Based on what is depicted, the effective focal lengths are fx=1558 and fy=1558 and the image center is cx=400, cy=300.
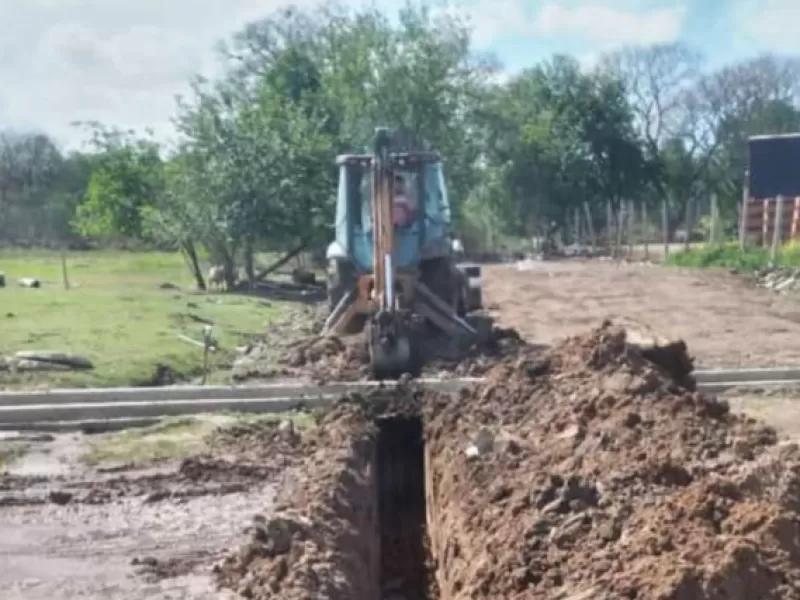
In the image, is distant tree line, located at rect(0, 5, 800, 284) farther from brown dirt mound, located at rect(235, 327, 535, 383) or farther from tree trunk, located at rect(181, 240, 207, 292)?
brown dirt mound, located at rect(235, 327, 535, 383)

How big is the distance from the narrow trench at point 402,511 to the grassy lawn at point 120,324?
3.62 meters

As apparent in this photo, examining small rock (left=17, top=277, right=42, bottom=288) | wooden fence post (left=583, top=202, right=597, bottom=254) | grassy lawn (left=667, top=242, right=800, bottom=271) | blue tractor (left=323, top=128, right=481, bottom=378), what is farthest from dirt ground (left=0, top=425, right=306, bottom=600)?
wooden fence post (left=583, top=202, right=597, bottom=254)

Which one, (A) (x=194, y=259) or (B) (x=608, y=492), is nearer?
(B) (x=608, y=492)

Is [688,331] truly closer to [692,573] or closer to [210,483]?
[210,483]

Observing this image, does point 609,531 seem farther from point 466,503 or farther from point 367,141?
point 367,141

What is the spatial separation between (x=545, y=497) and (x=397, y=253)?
31.9ft

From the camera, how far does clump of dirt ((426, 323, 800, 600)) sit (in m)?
6.13

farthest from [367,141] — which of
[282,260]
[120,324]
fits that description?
[120,324]

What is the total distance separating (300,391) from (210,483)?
147 inches

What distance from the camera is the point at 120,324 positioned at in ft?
67.5

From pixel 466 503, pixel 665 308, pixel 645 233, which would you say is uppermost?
pixel 466 503

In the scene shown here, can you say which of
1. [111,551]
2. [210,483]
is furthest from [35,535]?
[210,483]

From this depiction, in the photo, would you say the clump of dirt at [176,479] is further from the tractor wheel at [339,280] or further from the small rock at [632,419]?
the tractor wheel at [339,280]

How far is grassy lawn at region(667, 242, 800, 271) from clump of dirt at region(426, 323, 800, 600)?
2355 centimetres
